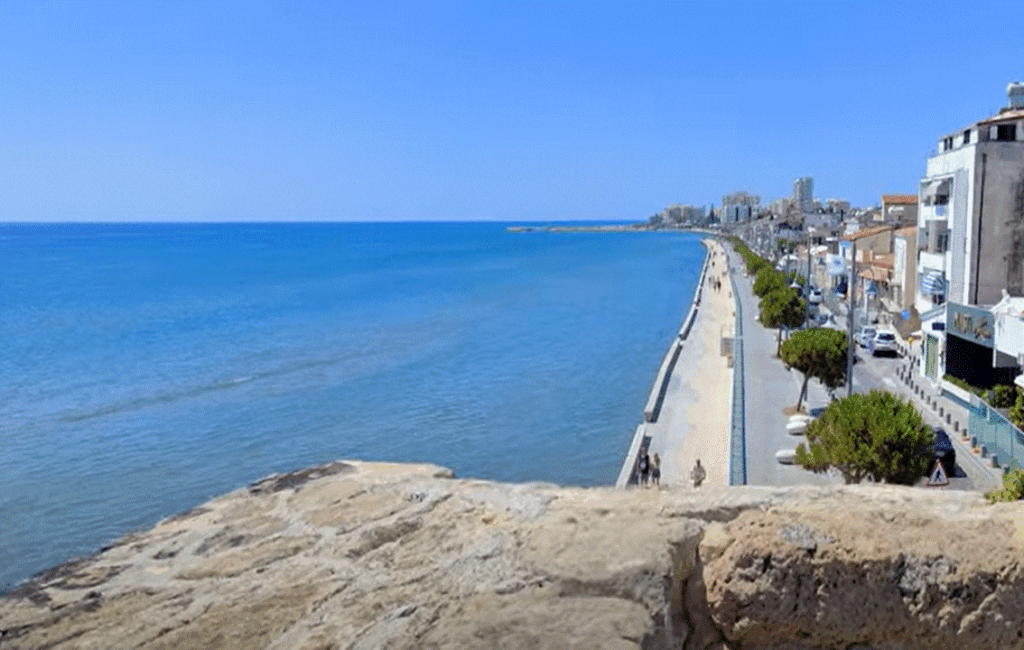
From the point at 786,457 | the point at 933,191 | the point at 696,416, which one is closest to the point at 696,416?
the point at 696,416

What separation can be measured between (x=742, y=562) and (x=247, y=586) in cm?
278

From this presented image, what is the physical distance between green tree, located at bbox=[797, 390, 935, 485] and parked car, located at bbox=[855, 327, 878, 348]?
975 inches

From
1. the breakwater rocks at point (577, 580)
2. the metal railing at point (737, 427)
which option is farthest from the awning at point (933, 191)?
the breakwater rocks at point (577, 580)

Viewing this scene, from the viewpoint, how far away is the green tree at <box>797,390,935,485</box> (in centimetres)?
1353

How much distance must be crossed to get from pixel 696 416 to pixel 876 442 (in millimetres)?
13315

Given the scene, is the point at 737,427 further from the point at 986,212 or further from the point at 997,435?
the point at 986,212

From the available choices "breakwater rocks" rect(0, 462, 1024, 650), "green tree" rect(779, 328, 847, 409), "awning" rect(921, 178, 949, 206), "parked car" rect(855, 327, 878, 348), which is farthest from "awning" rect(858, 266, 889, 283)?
"breakwater rocks" rect(0, 462, 1024, 650)

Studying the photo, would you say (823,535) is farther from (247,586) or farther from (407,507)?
(247,586)

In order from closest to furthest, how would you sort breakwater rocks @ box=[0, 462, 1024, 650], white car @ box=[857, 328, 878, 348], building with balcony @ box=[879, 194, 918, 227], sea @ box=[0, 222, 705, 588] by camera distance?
1. breakwater rocks @ box=[0, 462, 1024, 650]
2. sea @ box=[0, 222, 705, 588]
3. white car @ box=[857, 328, 878, 348]
4. building with balcony @ box=[879, 194, 918, 227]

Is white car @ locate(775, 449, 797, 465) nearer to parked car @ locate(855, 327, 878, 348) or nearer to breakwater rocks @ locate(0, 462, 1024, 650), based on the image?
breakwater rocks @ locate(0, 462, 1024, 650)

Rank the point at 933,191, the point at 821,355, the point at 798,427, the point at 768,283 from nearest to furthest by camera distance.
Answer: the point at 798,427 → the point at 821,355 → the point at 933,191 → the point at 768,283

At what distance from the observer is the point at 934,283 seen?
32.0 m

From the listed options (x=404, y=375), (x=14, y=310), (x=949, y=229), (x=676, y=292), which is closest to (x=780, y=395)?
(x=949, y=229)

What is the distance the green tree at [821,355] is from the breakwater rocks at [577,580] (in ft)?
61.5
